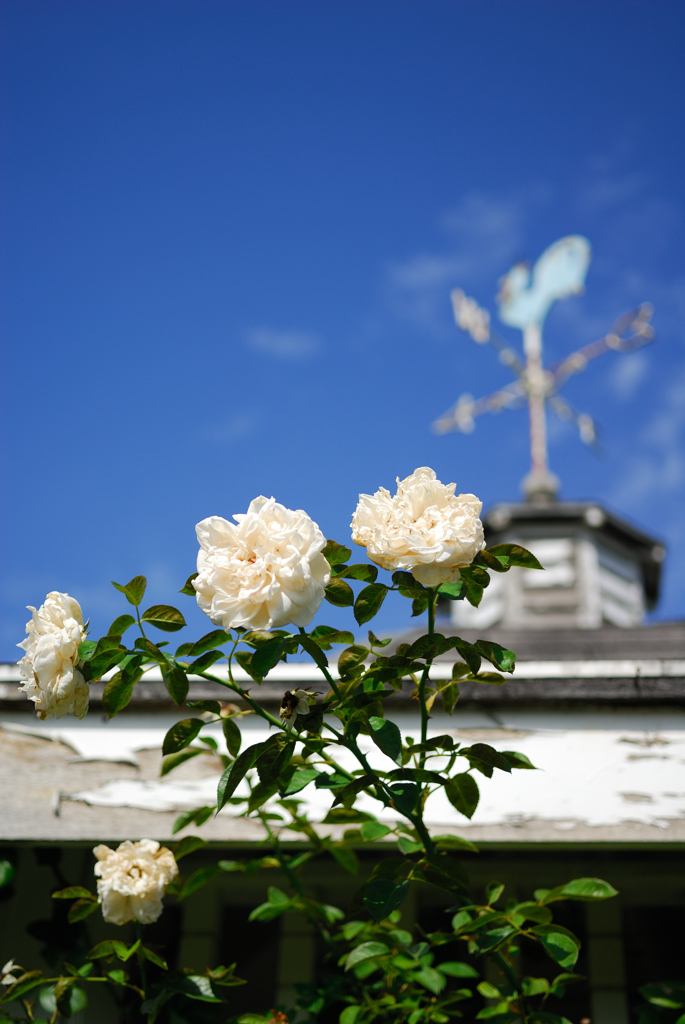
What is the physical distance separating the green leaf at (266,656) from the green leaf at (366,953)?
57 cm

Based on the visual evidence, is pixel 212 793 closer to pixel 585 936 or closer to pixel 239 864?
pixel 239 864

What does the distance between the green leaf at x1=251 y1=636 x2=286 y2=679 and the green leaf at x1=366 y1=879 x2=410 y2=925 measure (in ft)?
1.11

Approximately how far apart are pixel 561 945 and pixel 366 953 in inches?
11.9

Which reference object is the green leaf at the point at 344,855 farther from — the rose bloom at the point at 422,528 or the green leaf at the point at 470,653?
the rose bloom at the point at 422,528

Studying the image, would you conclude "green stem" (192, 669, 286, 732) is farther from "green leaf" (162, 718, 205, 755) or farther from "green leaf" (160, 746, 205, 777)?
"green leaf" (160, 746, 205, 777)

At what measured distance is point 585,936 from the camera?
73.4 inches

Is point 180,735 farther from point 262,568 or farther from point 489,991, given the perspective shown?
point 489,991

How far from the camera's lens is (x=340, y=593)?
122 centimetres

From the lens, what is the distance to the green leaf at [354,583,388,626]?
123 cm

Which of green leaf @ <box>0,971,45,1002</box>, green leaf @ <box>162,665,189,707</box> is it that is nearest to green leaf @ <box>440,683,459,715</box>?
green leaf @ <box>162,665,189,707</box>

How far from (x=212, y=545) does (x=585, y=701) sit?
941 millimetres

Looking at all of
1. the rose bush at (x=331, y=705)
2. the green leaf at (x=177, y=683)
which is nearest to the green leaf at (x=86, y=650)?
the rose bush at (x=331, y=705)

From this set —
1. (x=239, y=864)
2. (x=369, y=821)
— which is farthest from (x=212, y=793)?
(x=369, y=821)

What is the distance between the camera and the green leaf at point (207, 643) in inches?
46.3
